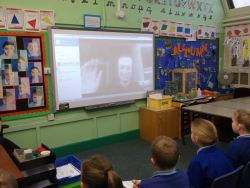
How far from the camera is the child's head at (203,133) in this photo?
179 cm

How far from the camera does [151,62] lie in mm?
4293

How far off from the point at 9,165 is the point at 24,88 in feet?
Answer: 5.25

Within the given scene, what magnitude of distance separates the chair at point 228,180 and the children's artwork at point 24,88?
2.57 meters

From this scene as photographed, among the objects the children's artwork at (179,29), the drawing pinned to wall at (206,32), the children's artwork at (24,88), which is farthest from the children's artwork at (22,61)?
the drawing pinned to wall at (206,32)

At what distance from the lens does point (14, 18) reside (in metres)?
3.04

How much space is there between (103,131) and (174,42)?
209cm

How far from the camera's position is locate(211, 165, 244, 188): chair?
57.9 inches

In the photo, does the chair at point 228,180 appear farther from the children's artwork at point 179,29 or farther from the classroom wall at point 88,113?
the children's artwork at point 179,29

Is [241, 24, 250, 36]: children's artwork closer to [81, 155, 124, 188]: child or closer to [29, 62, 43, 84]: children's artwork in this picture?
[29, 62, 43, 84]: children's artwork

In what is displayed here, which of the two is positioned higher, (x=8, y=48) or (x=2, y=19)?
(x=2, y=19)

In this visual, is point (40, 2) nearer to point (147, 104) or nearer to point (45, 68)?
point (45, 68)

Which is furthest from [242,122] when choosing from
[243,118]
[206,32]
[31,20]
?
[206,32]

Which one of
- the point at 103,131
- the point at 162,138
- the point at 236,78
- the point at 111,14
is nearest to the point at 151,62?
the point at 111,14

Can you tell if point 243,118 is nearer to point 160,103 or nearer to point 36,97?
point 160,103
